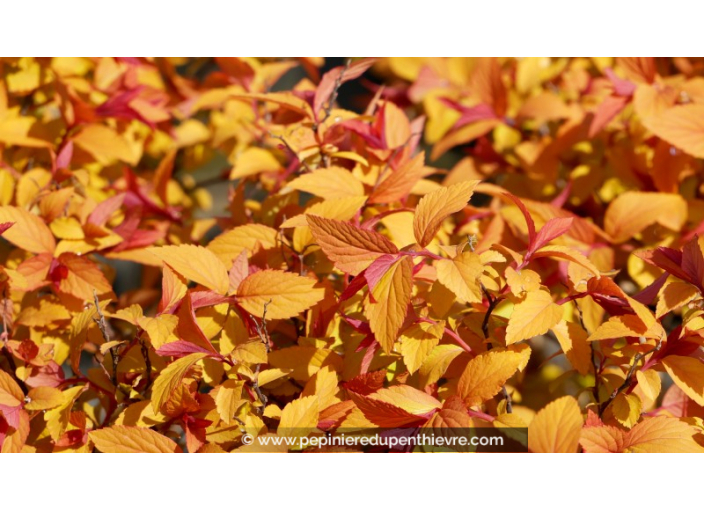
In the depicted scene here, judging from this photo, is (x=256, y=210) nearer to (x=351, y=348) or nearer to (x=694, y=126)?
(x=351, y=348)

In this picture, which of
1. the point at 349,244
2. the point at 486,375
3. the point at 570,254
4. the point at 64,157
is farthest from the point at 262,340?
the point at 64,157

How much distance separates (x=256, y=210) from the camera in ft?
3.78

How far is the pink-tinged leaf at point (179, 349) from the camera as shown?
2.54 feet

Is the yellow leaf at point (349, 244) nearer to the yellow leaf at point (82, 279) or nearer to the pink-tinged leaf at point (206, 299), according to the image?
the pink-tinged leaf at point (206, 299)

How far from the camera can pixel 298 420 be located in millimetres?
772

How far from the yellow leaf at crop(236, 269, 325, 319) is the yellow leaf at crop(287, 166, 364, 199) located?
0.54 ft

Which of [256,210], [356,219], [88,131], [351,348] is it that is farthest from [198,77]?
[351,348]

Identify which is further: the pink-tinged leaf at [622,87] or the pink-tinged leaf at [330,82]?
the pink-tinged leaf at [622,87]

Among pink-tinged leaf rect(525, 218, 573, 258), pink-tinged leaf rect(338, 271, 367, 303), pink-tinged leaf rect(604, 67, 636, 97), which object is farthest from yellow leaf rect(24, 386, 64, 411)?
pink-tinged leaf rect(604, 67, 636, 97)

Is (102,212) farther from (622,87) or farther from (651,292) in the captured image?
(622,87)

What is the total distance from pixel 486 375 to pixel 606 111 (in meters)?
0.71

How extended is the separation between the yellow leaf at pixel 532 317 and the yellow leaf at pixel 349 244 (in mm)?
150

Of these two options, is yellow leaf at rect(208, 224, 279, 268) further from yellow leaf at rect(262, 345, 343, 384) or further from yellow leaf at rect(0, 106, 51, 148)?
yellow leaf at rect(0, 106, 51, 148)

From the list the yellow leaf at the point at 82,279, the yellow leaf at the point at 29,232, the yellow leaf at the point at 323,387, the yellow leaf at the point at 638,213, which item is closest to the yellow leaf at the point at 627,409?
the yellow leaf at the point at 323,387
